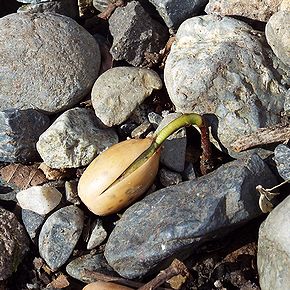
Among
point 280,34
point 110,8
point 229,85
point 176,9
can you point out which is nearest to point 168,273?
point 229,85

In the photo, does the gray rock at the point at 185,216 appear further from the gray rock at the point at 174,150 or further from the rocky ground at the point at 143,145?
the gray rock at the point at 174,150

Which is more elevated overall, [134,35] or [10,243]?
[134,35]

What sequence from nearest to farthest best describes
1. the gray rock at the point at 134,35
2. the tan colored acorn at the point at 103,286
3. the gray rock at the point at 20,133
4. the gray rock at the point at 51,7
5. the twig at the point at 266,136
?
the tan colored acorn at the point at 103,286 → the twig at the point at 266,136 → the gray rock at the point at 20,133 → the gray rock at the point at 134,35 → the gray rock at the point at 51,7

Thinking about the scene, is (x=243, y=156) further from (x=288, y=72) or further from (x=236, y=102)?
(x=288, y=72)

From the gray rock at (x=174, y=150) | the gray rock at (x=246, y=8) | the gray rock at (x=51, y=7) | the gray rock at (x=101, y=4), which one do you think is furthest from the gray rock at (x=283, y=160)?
the gray rock at (x=51, y=7)

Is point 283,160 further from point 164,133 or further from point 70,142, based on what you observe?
point 70,142

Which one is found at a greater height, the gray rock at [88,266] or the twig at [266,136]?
the gray rock at [88,266]
